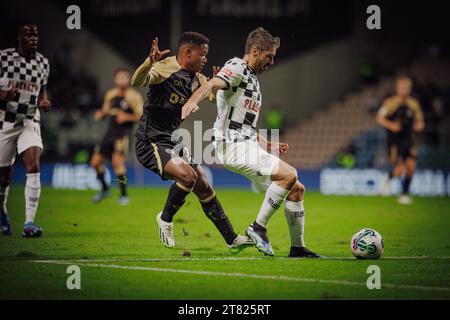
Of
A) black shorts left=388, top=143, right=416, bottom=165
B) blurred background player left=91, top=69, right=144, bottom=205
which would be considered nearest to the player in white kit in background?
blurred background player left=91, top=69, right=144, bottom=205

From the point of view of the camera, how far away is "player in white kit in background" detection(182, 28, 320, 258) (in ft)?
30.3

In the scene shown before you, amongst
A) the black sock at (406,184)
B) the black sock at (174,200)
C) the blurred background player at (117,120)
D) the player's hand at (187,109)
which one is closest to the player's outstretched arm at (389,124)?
the black sock at (406,184)

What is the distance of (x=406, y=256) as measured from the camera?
998 centimetres

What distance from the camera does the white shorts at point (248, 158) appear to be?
9258mm

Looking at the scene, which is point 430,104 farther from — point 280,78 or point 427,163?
point 280,78

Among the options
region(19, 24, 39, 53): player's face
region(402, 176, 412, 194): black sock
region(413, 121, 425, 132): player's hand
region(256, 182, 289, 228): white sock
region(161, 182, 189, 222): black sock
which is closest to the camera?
region(256, 182, 289, 228): white sock

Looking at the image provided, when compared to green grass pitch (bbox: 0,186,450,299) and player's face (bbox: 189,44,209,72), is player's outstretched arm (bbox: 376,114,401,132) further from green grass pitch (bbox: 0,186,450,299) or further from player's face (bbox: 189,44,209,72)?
player's face (bbox: 189,44,209,72)

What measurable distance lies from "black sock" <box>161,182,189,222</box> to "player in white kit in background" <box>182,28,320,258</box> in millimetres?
560

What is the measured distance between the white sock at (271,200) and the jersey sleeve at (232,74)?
43.5 inches

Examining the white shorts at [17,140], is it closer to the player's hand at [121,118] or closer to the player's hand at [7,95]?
the player's hand at [7,95]

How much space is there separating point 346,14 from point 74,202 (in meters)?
13.6

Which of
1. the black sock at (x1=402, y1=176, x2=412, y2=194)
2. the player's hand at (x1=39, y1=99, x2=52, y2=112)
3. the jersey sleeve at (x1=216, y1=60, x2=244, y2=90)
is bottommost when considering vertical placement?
the black sock at (x1=402, y1=176, x2=412, y2=194)

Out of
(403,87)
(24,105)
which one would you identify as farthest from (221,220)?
(403,87)

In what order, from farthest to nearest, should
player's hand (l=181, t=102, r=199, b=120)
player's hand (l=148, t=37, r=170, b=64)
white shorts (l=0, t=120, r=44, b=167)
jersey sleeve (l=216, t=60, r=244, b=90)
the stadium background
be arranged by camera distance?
the stadium background < white shorts (l=0, t=120, r=44, b=167) < jersey sleeve (l=216, t=60, r=244, b=90) < player's hand (l=148, t=37, r=170, b=64) < player's hand (l=181, t=102, r=199, b=120)
